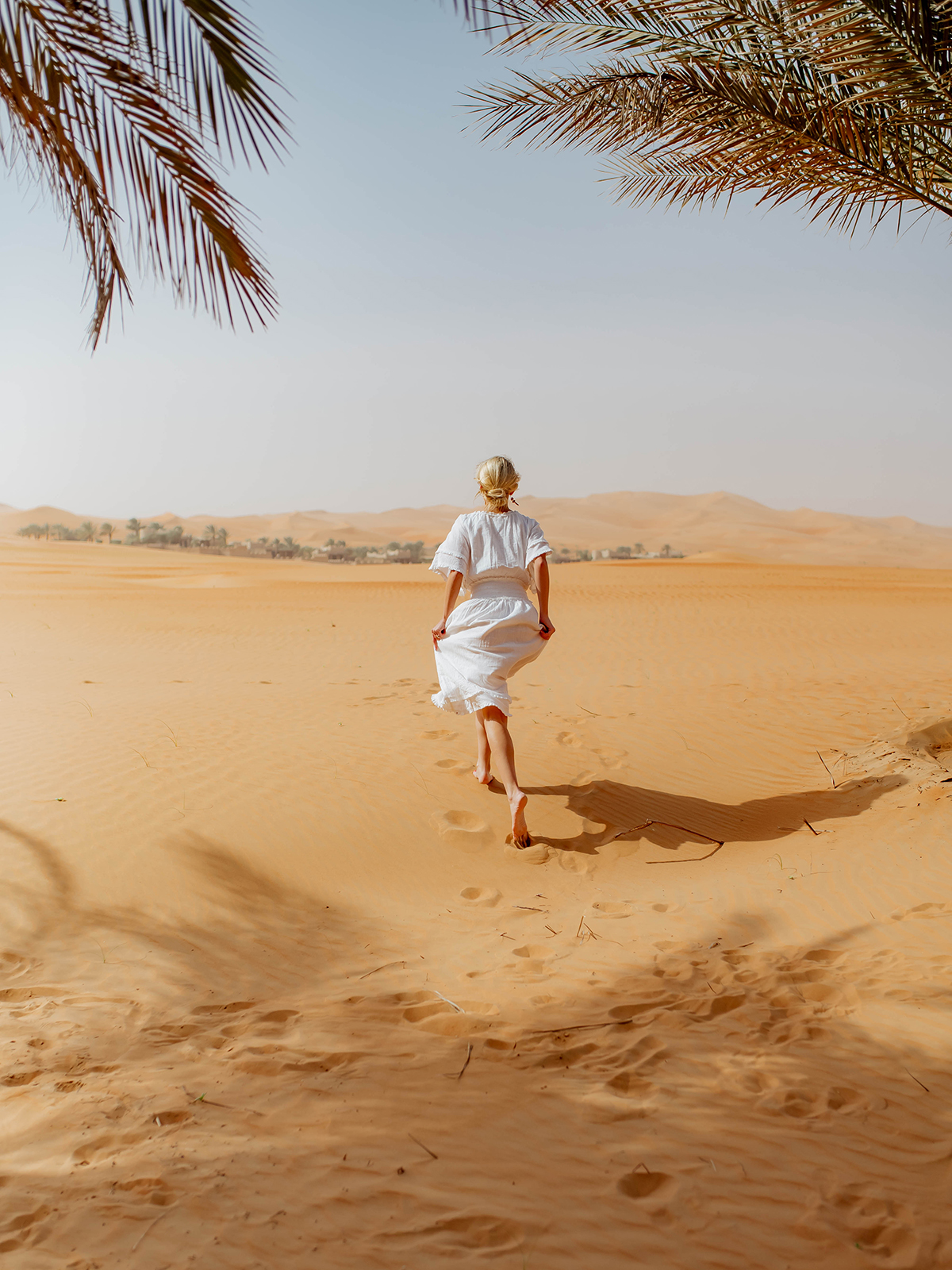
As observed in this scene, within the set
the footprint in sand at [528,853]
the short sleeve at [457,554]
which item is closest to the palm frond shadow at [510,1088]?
the footprint in sand at [528,853]

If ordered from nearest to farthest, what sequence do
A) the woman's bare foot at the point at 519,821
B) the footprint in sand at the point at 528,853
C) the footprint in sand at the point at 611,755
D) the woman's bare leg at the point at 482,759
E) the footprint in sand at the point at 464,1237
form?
the footprint in sand at the point at 464,1237, the woman's bare foot at the point at 519,821, the footprint in sand at the point at 528,853, the woman's bare leg at the point at 482,759, the footprint in sand at the point at 611,755

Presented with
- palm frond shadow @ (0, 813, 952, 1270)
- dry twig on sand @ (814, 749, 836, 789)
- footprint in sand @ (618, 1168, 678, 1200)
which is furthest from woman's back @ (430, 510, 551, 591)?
footprint in sand @ (618, 1168, 678, 1200)

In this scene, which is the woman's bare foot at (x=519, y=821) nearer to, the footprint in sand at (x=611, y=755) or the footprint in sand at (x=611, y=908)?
the footprint in sand at (x=611, y=908)

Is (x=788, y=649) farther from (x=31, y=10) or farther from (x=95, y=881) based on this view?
(x=31, y=10)

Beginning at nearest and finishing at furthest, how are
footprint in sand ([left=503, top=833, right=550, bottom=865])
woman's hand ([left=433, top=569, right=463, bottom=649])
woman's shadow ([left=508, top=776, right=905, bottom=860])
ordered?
footprint in sand ([left=503, top=833, right=550, bottom=865]) → woman's hand ([left=433, top=569, right=463, bottom=649]) → woman's shadow ([left=508, top=776, right=905, bottom=860])

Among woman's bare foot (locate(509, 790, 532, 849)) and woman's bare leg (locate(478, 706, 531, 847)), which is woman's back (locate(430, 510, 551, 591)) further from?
woman's bare foot (locate(509, 790, 532, 849))

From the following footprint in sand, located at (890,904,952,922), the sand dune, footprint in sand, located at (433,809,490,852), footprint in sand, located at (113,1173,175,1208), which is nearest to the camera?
footprint in sand, located at (113,1173,175,1208)

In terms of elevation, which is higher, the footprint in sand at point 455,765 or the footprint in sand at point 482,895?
the footprint in sand at point 455,765

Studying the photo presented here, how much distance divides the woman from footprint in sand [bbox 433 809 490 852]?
10.8 inches

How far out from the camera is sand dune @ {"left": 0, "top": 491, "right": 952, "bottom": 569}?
65312 millimetres

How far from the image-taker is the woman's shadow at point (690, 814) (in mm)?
5453

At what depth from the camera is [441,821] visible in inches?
220

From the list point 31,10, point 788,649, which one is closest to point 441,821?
point 31,10

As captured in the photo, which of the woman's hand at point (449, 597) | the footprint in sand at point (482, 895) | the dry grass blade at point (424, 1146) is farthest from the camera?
the woman's hand at point (449, 597)
